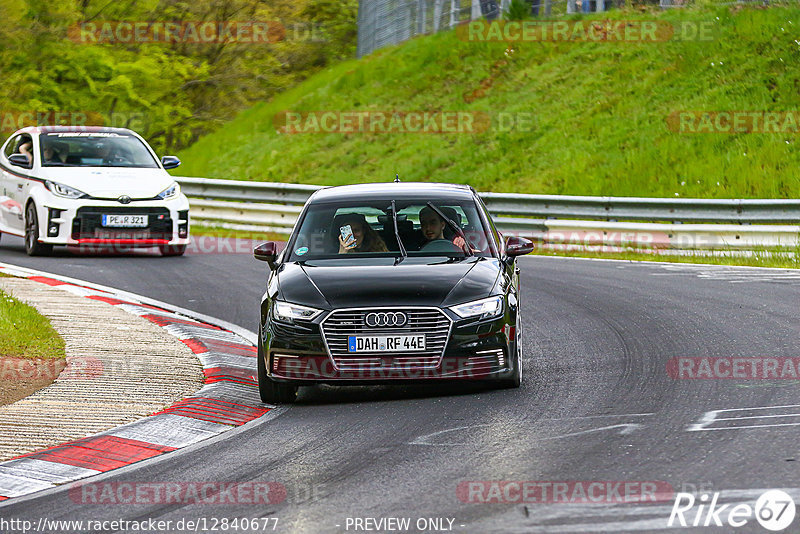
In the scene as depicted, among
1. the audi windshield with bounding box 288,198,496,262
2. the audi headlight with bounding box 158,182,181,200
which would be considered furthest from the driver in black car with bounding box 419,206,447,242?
the audi headlight with bounding box 158,182,181,200

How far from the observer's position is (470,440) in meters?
7.35

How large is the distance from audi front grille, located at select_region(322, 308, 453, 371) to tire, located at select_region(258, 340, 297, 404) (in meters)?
0.52

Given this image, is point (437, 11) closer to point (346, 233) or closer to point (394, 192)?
point (394, 192)

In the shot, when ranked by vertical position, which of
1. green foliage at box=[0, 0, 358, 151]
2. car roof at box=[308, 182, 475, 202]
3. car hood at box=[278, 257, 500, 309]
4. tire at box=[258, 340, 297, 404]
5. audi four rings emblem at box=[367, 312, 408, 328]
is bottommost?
tire at box=[258, 340, 297, 404]

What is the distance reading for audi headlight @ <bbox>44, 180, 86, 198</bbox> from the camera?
1775 cm

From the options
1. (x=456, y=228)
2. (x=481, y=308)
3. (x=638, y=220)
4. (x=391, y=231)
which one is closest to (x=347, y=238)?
(x=391, y=231)

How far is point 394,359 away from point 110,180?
10455mm

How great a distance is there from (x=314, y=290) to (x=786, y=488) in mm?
3843

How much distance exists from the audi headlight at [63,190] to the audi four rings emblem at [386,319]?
10148 mm

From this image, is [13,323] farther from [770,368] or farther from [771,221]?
[771,221]

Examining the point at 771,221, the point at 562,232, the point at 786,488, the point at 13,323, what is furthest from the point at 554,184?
the point at 786,488

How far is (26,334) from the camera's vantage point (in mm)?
11266

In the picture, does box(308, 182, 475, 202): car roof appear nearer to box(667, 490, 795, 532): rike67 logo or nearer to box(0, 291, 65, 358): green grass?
box(0, 291, 65, 358): green grass

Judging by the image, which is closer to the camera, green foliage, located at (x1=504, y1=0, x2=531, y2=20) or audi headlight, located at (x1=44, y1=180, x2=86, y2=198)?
audi headlight, located at (x1=44, y1=180, x2=86, y2=198)
